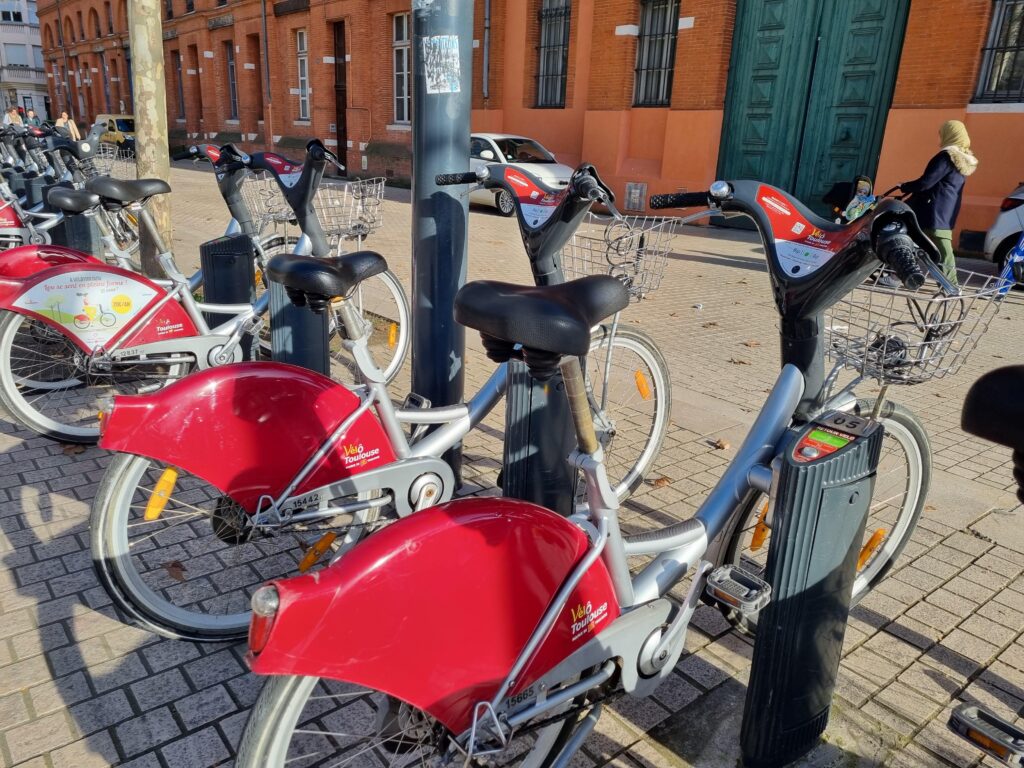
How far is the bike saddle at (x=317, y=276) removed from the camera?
2.32m

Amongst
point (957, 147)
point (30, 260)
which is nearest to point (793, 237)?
point (30, 260)

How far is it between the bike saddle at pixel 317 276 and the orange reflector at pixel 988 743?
6.35ft

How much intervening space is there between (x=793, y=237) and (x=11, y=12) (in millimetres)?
76539

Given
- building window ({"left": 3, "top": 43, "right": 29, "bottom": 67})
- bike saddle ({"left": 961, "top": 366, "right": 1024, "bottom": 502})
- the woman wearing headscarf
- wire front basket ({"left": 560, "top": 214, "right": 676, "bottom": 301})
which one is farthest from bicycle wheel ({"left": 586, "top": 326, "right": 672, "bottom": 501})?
building window ({"left": 3, "top": 43, "right": 29, "bottom": 67})

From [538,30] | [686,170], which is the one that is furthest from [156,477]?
[538,30]

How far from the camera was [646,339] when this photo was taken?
355cm

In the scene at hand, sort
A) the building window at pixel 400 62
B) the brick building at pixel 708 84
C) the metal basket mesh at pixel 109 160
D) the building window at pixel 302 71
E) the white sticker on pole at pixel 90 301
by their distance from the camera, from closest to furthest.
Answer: the white sticker on pole at pixel 90 301 < the metal basket mesh at pixel 109 160 < the brick building at pixel 708 84 < the building window at pixel 400 62 < the building window at pixel 302 71

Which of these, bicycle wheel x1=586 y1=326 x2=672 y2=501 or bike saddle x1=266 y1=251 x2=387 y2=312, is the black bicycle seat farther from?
bicycle wheel x1=586 y1=326 x2=672 y2=501

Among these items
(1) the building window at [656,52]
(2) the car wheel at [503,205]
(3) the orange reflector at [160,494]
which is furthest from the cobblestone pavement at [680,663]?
(1) the building window at [656,52]

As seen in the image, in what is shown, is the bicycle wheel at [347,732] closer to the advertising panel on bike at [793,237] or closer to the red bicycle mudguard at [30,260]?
the advertising panel on bike at [793,237]

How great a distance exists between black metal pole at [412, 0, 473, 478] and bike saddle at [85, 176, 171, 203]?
1775 mm

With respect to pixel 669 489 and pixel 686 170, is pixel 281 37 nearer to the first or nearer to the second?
pixel 686 170

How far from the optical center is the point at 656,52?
1501cm

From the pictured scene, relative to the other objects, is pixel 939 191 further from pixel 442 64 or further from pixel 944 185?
pixel 442 64
